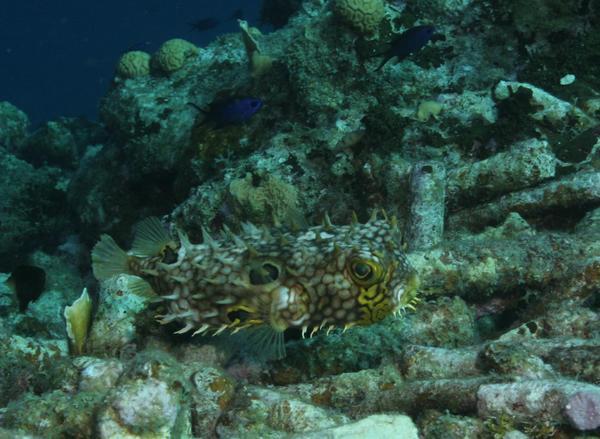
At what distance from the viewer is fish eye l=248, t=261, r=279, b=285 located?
12.7 ft

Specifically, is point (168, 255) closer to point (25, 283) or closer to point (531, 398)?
point (531, 398)

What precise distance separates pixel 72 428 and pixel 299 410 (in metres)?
1.50

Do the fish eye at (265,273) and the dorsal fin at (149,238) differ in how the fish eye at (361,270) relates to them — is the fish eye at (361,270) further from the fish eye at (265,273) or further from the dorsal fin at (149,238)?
the dorsal fin at (149,238)

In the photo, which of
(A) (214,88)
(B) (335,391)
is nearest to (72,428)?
(B) (335,391)

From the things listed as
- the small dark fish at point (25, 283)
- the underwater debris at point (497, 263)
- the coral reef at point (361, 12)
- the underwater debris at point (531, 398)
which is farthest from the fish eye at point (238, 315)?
the coral reef at point (361, 12)

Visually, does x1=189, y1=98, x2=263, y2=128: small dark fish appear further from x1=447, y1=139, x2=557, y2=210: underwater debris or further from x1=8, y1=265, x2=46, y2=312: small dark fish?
x1=8, y1=265, x2=46, y2=312: small dark fish

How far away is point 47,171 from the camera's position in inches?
613

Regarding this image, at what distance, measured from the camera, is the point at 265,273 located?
3879mm

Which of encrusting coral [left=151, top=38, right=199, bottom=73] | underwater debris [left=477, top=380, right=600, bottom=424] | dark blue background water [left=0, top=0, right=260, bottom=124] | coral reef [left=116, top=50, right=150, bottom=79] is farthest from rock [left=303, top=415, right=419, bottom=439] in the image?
dark blue background water [left=0, top=0, right=260, bottom=124]

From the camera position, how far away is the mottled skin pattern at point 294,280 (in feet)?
12.2

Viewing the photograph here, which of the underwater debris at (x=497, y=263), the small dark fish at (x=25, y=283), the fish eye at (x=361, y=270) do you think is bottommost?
the small dark fish at (x=25, y=283)

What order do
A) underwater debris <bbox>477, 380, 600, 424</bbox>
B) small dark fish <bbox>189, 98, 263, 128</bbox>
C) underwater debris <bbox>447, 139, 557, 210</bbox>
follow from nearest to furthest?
underwater debris <bbox>477, 380, 600, 424</bbox>, underwater debris <bbox>447, 139, 557, 210</bbox>, small dark fish <bbox>189, 98, 263, 128</bbox>

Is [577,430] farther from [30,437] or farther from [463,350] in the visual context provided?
[30,437]

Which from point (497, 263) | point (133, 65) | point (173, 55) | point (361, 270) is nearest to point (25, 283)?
point (361, 270)
